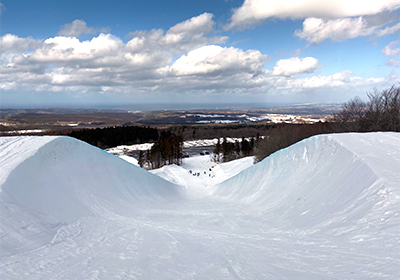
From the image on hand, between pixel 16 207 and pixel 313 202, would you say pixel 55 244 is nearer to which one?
pixel 16 207

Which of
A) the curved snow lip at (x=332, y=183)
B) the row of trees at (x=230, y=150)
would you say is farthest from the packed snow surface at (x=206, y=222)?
the row of trees at (x=230, y=150)

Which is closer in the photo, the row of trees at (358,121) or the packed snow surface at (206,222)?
the packed snow surface at (206,222)

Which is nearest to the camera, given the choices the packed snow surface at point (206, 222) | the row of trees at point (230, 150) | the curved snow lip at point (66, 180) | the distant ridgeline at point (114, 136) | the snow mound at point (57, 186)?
the packed snow surface at point (206, 222)

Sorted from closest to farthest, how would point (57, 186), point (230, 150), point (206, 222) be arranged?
point (206, 222), point (57, 186), point (230, 150)

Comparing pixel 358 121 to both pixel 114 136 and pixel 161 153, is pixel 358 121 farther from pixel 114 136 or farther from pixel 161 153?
pixel 114 136

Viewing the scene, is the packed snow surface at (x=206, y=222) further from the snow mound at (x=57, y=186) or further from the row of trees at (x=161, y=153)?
the row of trees at (x=161, y=153)

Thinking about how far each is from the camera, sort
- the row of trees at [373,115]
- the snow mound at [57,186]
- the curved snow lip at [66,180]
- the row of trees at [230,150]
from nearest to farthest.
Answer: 1. the snow mound at [57,186]
2. the curved snow lip at [66,180]
3. the row of trees at [373,115]
4. the row of trees at [230,150]

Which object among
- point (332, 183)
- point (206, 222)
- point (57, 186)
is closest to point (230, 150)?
point (332, 183)
